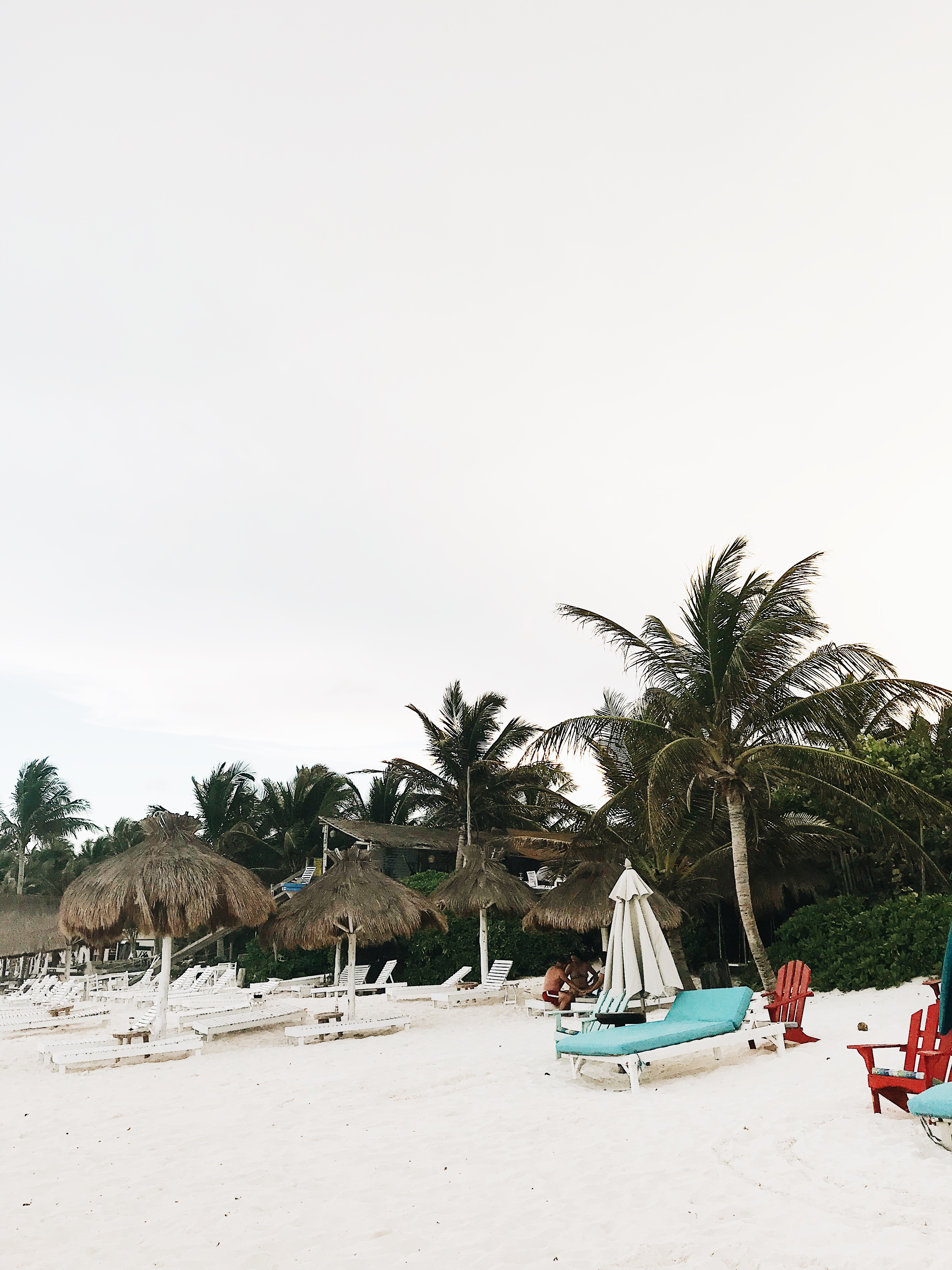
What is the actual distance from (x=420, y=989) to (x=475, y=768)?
367 inches

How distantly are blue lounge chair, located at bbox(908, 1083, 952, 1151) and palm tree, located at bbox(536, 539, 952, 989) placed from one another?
22.0ft

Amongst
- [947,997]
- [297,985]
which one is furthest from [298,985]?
[947,997]

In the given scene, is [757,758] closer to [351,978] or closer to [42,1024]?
[351,978]

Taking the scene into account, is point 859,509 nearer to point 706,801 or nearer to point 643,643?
point 643,643

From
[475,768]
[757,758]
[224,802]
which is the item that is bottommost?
[757,758]

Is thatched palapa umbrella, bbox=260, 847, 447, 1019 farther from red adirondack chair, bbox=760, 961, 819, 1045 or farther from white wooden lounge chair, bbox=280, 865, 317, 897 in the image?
white wooden lounge chair, bbox=280, 865, 317, 897

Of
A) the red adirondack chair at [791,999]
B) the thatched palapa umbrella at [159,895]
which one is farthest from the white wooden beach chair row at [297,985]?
the red adirondack chair at [791,999]

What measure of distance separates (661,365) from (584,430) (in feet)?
5.14

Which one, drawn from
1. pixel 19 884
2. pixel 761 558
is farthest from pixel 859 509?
pixel 19 884

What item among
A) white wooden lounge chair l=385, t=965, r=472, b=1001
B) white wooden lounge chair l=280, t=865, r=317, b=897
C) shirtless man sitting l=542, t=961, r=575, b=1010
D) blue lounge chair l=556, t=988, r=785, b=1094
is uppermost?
white wooden lounge chair l=280, t=865, r=317, b=897

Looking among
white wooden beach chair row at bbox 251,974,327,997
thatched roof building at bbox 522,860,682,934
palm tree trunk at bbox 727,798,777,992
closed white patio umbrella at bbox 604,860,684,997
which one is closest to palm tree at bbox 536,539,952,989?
palm tree trunk at bbox 727,798,777,992

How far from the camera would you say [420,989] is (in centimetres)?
1702

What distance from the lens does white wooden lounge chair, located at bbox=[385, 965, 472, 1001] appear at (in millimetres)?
15657

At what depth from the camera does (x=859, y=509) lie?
43.9ft
